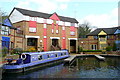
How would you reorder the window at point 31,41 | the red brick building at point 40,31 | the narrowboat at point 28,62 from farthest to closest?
the window at point 31,41
the red brick building at point 40,31
the narrowboat at point 28,62

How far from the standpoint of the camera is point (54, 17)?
37.0 m

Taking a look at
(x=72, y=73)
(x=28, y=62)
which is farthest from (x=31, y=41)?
(x=72, y=73)

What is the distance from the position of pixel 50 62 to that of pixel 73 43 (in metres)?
21.4

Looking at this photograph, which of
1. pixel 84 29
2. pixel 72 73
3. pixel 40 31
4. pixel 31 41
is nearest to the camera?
pixel 72 73

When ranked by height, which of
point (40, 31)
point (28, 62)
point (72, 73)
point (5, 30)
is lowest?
point (72, 73)

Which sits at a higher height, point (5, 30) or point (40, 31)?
point (40, 31)

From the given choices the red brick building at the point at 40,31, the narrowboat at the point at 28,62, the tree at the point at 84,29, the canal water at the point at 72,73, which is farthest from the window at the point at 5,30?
the tree at the point at 84,29

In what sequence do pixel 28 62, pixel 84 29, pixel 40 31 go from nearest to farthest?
pixel 28 62, pixel 40 31, pixel 84 29

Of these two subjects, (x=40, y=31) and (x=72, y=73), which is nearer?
(x=72, y=73)

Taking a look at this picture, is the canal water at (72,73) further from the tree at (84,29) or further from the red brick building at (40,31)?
the tree at (84,29)

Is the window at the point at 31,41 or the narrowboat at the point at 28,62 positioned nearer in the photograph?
the narrowboat at the point at 28,62

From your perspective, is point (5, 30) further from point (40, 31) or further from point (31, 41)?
point (40, 31)

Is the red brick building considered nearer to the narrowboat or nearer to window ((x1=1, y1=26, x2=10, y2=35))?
window ((x1=1, y1=26, x2=10, y2=35))

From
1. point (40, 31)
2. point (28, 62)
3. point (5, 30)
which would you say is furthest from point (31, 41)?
point (28, 62)
